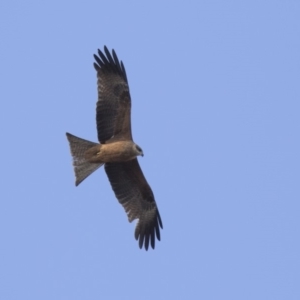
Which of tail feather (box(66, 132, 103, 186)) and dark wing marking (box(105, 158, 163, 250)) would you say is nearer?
tail feather (box(66, 132, 103, 186))

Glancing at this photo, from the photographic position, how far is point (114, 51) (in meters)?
15.0

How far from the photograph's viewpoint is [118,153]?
1430cm

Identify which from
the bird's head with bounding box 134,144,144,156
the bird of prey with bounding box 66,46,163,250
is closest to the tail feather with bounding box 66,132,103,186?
the bird of prey with bounding box 66,46,163,250

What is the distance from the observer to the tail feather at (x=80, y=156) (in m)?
14.3

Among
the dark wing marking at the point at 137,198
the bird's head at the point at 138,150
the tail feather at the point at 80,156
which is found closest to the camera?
the bird's head at the point at 138,150

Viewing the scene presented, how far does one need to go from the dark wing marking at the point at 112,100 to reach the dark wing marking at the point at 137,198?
0.82 meters

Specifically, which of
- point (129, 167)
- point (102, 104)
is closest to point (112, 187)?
point (129, 167)

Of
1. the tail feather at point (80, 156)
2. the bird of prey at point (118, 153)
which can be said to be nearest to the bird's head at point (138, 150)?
the bird of prey at point (118, 153)

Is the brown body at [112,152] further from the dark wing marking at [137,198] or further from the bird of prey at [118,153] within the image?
the dark wing marking at [137,198]

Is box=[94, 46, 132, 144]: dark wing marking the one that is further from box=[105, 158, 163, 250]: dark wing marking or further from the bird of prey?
box=[105, 158, 163, 250]: dark wing marking

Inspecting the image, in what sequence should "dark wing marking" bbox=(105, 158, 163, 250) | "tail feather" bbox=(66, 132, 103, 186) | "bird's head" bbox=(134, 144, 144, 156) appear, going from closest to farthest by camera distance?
"bird's head" bbox=(134, 144, 144, 156) → "tail feather" bbox=(66, 132, 103, 186) → "dark wing marking" bbox=(105, 158, 163, 250)

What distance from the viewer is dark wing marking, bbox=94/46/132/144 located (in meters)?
14.5

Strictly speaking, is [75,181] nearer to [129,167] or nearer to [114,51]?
[129,167]

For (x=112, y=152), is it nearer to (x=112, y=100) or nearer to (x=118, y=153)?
(x=118, y=153)
